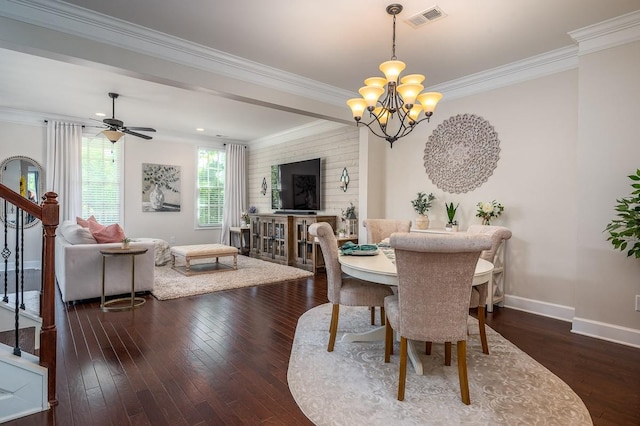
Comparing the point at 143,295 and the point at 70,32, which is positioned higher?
the point at 70,32

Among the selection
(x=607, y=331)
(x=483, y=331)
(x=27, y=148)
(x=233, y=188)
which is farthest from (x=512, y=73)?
(x=27, y=148)

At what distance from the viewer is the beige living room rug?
4.41 metres

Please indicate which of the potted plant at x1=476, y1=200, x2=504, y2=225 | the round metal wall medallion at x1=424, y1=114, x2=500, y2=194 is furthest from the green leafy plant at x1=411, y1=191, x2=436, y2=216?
the potted plant at x1=476, y1=200, x2=504, y2=225

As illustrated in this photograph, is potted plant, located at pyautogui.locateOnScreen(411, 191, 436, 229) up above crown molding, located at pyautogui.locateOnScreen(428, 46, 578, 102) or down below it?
below

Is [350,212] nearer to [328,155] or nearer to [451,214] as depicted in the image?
[328,155]

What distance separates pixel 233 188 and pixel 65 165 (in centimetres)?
327

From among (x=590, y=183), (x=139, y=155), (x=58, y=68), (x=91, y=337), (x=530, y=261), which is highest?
(x=58, y=68)

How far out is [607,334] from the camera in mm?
3018

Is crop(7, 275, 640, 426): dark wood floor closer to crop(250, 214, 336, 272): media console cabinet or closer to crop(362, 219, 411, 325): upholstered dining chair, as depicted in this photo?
crop(362, 219, 411, 325): upholstered dining chair

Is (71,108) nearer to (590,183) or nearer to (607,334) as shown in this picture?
(590,183)

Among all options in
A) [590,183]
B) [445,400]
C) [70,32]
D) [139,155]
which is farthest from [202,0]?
[139,155]

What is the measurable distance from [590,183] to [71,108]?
7143mm

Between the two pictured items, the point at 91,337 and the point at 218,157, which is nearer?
the point at 91,337

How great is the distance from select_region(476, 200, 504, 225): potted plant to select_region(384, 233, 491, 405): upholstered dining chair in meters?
2.23
